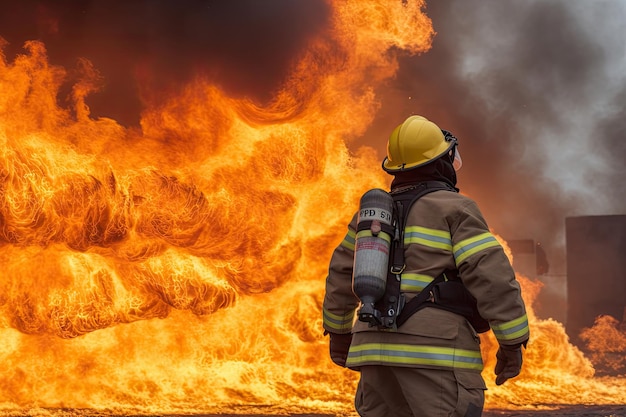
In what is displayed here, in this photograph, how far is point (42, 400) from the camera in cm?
802

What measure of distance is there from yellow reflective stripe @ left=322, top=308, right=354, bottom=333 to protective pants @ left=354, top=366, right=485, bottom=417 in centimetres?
37

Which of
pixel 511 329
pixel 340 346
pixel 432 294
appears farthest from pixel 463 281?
pixel 340 346

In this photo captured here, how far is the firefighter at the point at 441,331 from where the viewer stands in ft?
9.72

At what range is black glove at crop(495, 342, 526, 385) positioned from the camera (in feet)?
9.95

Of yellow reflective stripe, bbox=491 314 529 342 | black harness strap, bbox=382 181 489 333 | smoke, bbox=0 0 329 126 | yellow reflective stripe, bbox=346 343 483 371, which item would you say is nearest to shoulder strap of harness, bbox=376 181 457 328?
black harness strap, bbox=382 181 489 333

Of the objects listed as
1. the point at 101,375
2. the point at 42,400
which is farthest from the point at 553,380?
the point at 42,400

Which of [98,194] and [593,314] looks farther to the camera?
[593,314]

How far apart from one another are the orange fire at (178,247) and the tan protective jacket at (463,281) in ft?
16.7

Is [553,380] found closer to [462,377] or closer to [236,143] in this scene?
[236,143]

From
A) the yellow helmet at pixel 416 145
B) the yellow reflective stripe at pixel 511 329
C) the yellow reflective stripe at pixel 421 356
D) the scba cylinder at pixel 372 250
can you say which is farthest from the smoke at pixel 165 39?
the yellow reflective stripe at pixel 511 329

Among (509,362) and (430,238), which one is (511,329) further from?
(430,238)

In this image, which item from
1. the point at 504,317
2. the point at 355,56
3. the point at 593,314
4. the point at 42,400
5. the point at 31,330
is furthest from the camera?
the point at 593,314

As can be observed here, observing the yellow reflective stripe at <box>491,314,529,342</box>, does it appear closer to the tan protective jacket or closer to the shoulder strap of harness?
the tan protective jacket

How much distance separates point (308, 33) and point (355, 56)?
0.73m
